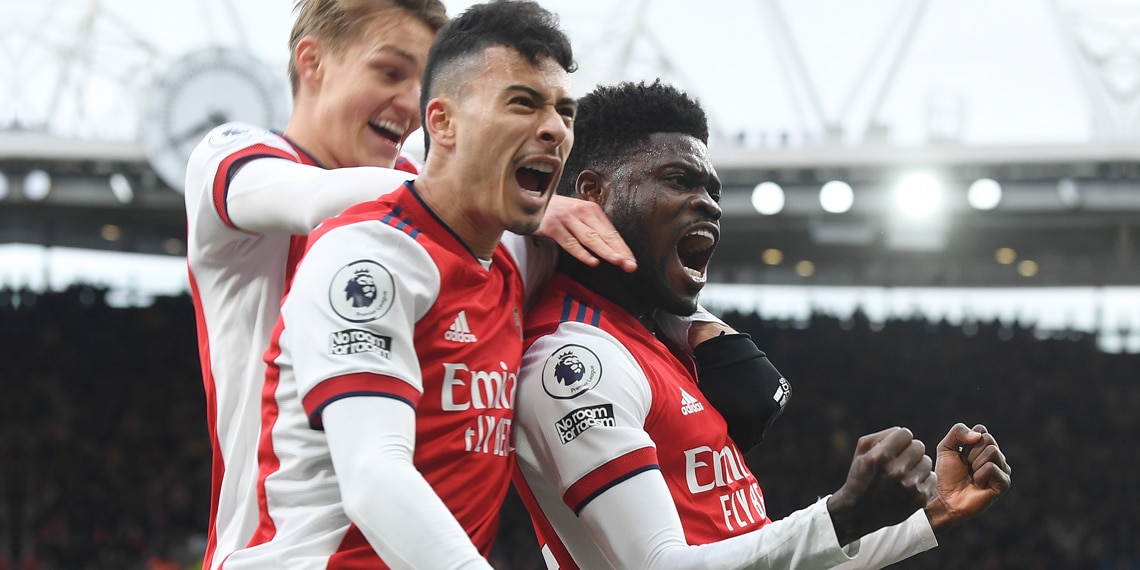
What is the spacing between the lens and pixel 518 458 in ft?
8.63

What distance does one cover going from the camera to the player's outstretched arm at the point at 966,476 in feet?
8.09

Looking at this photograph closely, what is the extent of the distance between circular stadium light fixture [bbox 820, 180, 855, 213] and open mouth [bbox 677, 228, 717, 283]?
12994mm

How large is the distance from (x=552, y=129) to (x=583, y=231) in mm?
294

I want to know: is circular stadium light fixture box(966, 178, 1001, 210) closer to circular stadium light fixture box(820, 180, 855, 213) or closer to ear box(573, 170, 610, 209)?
circular stadium light fixture box(820, 180, 855, 213)

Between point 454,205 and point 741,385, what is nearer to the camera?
point 454,205

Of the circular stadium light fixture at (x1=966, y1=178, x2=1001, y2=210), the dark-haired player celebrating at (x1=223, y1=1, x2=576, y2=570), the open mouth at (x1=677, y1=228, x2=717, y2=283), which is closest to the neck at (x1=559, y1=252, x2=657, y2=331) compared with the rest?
the open mouth at (x1=677, y1=228, x2=717, y2=283)

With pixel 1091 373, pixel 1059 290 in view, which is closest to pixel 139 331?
pixel 1091 373

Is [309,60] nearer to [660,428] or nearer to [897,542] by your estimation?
[660,428]

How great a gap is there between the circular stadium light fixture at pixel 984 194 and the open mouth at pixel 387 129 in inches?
534

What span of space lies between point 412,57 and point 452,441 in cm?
87

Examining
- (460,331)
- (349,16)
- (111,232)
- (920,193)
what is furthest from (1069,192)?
(111,232)

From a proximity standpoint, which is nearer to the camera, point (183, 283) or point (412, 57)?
point (412, 57)

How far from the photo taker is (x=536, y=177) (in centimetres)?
239

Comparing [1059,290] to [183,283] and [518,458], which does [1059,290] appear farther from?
[518,458]
